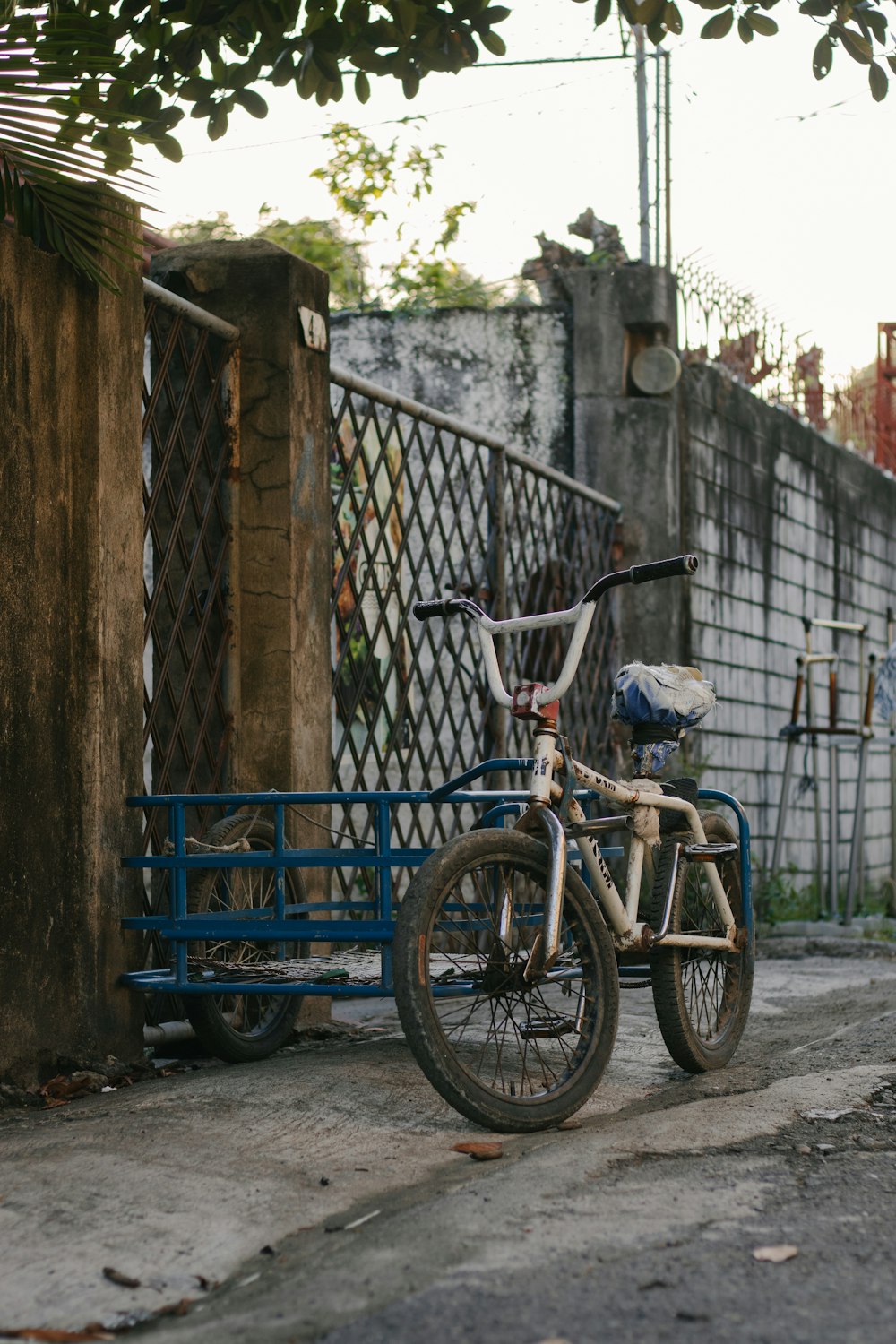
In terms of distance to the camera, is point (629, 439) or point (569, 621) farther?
point (629, 439)

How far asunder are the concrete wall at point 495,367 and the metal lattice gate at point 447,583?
289 millimetres

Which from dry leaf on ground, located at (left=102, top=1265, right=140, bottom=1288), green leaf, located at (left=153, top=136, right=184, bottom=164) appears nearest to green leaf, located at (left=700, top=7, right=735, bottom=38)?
green leaf, located at (left=153, top=136, right=184, bottom=164)

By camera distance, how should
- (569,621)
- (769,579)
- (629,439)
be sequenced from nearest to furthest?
(569,621)
(629,439)
(769,579)

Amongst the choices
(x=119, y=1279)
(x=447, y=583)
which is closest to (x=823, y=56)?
(x=447, y=583)

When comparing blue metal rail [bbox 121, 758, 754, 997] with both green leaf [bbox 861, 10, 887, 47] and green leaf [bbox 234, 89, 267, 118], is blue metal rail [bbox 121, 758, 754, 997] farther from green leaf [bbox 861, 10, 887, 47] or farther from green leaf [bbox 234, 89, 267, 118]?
green leaf [bbox 861, 10, 887, 47]

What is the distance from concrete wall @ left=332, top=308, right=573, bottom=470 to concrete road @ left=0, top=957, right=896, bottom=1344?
189 inches

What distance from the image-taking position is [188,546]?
4.96 metres

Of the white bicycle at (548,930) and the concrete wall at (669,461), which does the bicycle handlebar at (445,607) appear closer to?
the white bicycle at (548,930)

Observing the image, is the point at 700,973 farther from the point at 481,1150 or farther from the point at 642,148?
the point at 642,148

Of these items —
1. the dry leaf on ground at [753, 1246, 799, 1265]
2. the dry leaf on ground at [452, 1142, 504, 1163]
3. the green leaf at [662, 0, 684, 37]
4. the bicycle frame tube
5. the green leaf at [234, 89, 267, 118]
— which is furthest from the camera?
the green leaf at [234, 89, 267, 118]

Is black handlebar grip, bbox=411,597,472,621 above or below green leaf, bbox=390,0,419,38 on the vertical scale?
below

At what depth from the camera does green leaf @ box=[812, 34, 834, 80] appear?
5.57 m

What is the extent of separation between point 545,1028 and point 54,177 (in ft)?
7.67

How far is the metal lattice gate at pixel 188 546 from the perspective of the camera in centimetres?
469
